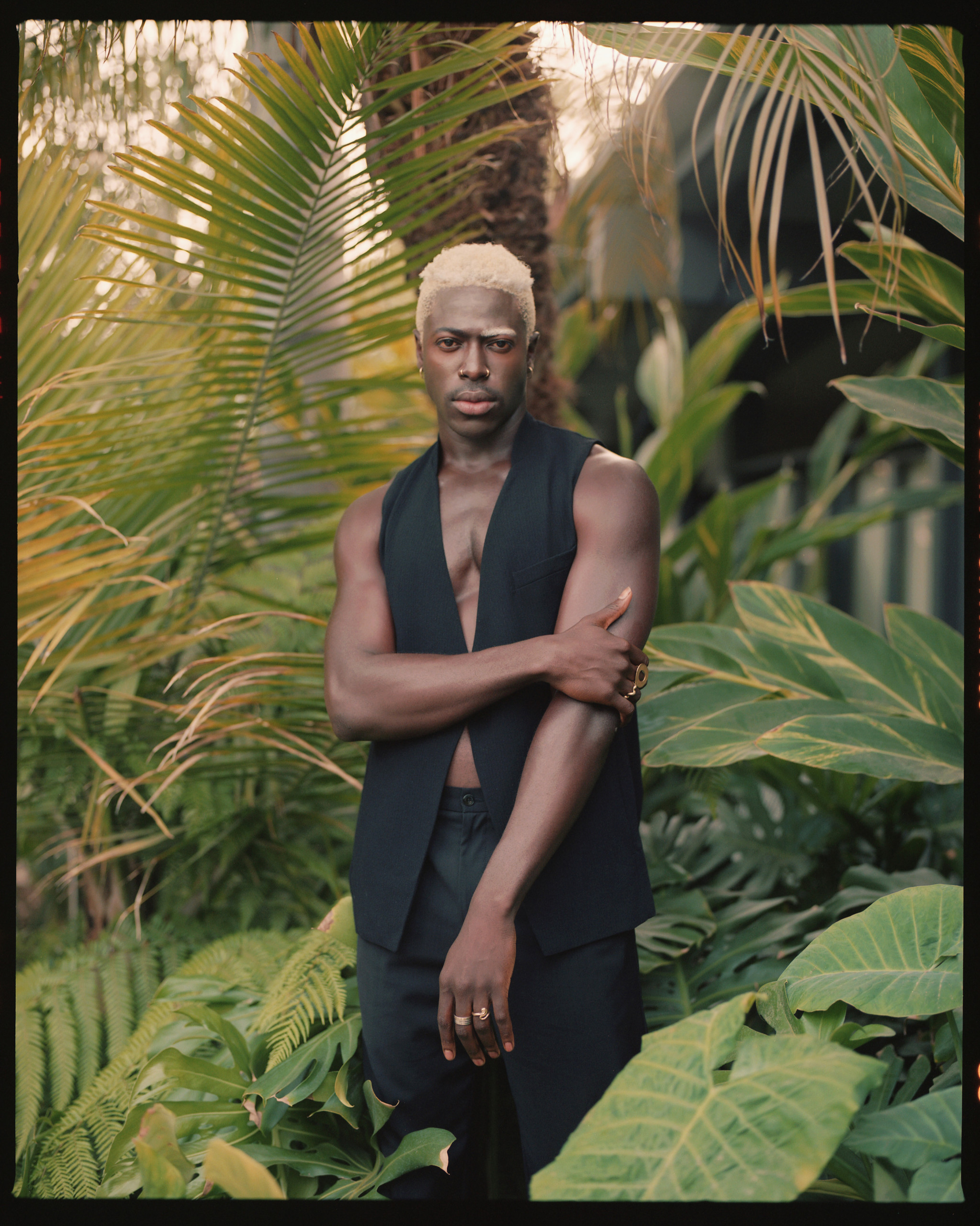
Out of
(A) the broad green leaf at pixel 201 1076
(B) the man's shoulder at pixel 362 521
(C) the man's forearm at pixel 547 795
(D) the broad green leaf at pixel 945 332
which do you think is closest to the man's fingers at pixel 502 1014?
(C) the man's forearm at pixel 547 795

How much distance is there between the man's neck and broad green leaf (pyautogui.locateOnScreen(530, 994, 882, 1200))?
0.81 metres

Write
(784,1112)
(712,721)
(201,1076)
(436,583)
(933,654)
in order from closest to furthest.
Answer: (784,1112) → (436,583) → (201,1076) → (712,721) → (933,654)

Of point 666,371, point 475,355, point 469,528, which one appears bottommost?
point 469,528

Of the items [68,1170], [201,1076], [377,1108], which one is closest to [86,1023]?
[68,1170]

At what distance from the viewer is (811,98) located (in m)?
1.30

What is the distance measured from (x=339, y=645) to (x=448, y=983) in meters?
0.49

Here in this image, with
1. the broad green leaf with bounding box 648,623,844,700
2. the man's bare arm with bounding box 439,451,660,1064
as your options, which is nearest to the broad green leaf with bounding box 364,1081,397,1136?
the man's bare arm with bounding box 439,451,660,1064

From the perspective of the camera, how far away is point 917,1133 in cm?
A: 106

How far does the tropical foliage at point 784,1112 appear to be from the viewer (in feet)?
3.03

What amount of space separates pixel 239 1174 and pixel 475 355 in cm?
104

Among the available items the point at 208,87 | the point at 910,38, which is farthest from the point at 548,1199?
the point at 208,87

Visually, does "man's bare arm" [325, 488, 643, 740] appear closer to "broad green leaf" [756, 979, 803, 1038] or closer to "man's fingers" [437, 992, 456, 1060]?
"man's fingers" [437, 992, 456, 1060]

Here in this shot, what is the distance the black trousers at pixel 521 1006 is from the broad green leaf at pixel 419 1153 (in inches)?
2.3

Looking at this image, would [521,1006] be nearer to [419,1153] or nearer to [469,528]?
[419,1153]
